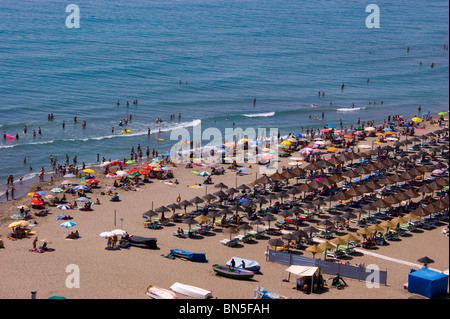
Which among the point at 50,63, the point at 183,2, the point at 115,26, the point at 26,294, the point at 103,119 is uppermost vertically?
the point at 183,2

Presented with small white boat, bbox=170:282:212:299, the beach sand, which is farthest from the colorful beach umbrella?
small white boat, bbox=170:282:212:299

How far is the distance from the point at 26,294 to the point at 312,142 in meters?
37.1

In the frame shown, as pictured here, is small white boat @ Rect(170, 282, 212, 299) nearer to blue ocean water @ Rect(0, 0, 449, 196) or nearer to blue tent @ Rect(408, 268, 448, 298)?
blue tent @ Rect(408, 268, 448, 298)

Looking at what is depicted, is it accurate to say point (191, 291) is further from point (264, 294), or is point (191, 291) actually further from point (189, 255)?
point (189, 255)

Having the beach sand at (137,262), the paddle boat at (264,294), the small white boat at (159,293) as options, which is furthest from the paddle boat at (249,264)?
the small white boat at (159,293)

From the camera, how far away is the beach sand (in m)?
25.6

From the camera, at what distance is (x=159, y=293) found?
24.3m

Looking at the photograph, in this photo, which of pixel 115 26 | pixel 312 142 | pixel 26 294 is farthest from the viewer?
pixel 115 26

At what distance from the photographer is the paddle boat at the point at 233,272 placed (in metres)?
27.1

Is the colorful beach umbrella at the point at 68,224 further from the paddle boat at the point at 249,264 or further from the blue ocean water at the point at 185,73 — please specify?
the blue ocean water at the point at 185,73

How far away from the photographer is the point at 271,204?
39.2 meters

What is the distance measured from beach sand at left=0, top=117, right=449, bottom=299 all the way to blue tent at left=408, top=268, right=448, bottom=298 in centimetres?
57

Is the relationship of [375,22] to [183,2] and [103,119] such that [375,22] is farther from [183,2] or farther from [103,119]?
[103,119]
